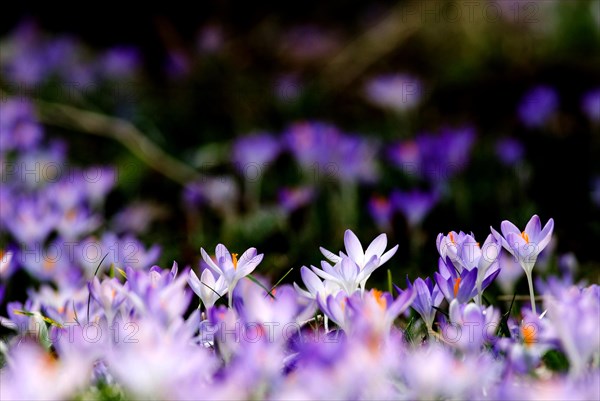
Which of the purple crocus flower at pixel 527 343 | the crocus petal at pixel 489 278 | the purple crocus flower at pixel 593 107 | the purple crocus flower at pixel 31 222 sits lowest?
the purple crocus flower at pixel 527 343

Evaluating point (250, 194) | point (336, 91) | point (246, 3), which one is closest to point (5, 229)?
point (250, 194)

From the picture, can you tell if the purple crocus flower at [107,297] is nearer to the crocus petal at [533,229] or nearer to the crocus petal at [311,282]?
the crocus petal at [311,282]

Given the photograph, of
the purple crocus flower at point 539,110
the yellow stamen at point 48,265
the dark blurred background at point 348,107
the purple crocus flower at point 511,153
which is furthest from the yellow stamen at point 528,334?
the purple crocus flower at point 539,110

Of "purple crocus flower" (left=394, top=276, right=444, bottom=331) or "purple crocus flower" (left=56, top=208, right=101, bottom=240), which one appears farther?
"purple crocus flower" (left=56, top=208, right=101, bottom=240)

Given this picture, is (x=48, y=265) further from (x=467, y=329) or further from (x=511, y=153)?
(x=511, y=153)

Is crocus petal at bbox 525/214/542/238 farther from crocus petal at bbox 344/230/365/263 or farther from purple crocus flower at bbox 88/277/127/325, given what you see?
purple crocus flower at bbox 88/277/127/325

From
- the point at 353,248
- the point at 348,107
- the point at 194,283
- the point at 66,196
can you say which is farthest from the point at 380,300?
the point at 348,107

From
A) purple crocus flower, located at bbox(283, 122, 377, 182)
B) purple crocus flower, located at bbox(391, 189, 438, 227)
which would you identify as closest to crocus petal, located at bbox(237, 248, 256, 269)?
purple crocus flower, located at bbox(391, 189, 438, 227)

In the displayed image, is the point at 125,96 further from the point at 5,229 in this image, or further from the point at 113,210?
the point at 5,229

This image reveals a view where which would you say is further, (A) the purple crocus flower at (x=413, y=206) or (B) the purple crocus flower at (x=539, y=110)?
(B) the purple crocus flower at (x=539, y=110)
